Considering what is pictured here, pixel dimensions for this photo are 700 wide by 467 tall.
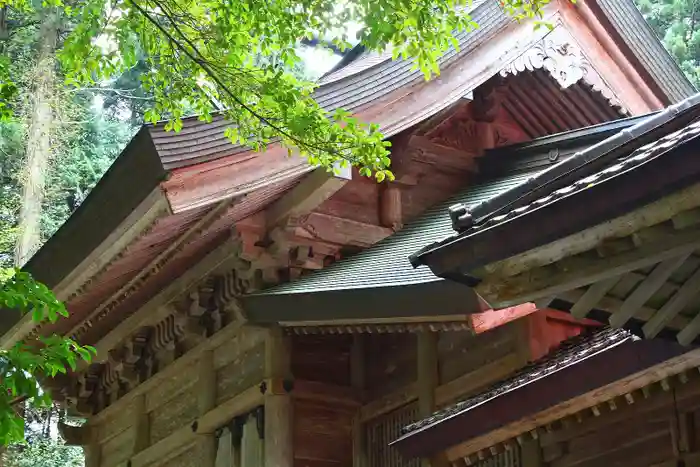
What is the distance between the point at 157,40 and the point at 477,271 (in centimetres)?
247

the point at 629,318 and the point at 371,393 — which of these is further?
the point at 371,393

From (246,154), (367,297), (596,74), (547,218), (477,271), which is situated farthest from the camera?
(596,74)

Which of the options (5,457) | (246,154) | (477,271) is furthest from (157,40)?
(5,457)

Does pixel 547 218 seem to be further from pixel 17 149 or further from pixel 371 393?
pixel 17 149

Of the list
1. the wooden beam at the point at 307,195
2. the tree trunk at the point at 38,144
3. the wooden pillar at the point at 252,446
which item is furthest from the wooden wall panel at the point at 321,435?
the tree trunk at the point at 38,144

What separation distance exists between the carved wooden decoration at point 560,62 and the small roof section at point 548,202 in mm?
3969

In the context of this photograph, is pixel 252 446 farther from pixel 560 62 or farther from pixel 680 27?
pixel 680 27

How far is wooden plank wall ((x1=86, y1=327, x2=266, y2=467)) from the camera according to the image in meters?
7.52

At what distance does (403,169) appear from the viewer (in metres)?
7.48

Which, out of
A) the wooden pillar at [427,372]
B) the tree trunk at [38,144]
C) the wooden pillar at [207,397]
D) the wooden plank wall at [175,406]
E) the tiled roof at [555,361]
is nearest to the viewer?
the tiled roof at [555,361]

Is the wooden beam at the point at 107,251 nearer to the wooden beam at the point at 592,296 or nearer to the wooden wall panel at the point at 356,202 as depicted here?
the wooden wall panel at the point at 356,202

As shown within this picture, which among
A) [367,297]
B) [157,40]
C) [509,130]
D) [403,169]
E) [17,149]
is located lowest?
[367,297]

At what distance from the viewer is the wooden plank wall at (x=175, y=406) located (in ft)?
24.7

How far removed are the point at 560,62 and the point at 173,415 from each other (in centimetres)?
427
